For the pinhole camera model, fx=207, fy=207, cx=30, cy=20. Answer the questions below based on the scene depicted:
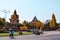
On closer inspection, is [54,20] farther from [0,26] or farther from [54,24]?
[0,26]

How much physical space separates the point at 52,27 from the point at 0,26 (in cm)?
3511

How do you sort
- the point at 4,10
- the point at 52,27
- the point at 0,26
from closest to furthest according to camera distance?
1. the point at 4,10
2. the point at 0,26
3. the point at 52,27

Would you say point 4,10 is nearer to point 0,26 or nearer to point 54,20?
point 0,26

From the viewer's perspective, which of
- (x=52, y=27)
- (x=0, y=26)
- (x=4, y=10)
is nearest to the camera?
(x=4, y=10)

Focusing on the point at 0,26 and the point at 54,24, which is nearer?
the point at 0,26

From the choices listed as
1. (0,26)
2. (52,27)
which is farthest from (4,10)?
(52,27)

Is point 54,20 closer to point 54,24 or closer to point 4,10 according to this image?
point 54,24

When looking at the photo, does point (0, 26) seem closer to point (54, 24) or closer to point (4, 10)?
point (4, 10)

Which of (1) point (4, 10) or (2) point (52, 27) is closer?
(1) point (4, 10)

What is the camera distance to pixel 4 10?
7312cm

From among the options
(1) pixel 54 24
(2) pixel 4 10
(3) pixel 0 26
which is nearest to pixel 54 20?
(1) pixel 54 24

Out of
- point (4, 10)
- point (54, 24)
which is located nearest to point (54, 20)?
point (54, 24)

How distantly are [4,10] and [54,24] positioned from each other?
47.5 m

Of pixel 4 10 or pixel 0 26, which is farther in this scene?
pixel 0 26
